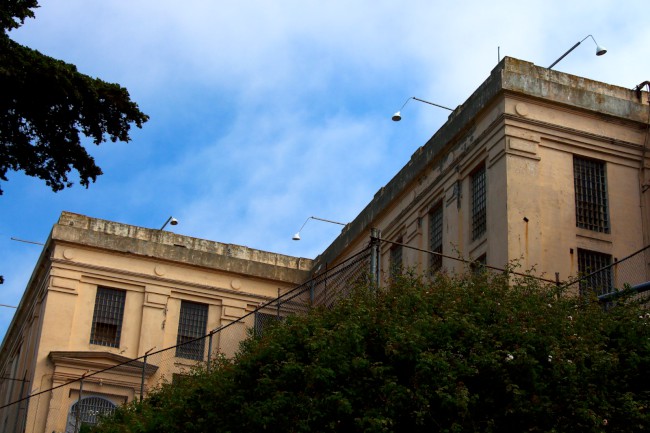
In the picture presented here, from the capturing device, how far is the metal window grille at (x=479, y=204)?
1029 inches

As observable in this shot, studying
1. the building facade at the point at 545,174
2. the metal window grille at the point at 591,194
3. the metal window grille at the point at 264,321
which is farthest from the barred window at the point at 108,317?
the metal window grille at the point at 591,194

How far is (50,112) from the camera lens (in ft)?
66.0

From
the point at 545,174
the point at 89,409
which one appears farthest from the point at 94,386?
the point at 545,174

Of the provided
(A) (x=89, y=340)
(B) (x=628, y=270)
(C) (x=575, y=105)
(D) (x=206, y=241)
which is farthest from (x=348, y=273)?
(D) (x=206, y=241)

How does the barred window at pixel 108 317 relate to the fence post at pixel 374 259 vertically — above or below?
above

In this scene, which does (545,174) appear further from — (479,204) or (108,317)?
(108,317)

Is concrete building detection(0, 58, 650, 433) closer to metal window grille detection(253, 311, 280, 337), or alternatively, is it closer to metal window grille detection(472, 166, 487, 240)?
metal window grille detection(472, 166, 487, 240)

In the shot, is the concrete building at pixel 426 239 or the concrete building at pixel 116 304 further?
the concrete building at pixel 116 304

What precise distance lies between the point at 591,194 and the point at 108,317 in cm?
1547

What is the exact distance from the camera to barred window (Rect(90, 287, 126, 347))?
3328 cm

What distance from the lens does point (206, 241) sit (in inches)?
1454

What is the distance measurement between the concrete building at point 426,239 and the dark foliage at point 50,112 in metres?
9.28

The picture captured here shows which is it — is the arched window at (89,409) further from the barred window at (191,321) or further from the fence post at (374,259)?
the fence post at (374,259)

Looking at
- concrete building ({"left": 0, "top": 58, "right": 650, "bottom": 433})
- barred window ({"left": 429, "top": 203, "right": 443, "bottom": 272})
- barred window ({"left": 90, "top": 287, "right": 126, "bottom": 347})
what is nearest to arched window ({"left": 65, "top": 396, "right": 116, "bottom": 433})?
concrete building ({"left": 0, "top": 58, "right": 650, "bottom": 433})
